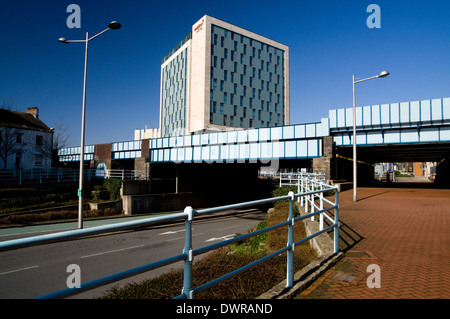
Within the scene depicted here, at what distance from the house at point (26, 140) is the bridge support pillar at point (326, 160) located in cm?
4244

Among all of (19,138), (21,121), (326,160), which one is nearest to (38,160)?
(19,138)

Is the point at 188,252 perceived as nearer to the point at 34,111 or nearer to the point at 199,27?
the point at 34,111

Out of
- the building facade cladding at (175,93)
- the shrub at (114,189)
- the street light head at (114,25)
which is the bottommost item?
the shrub at (114,189)

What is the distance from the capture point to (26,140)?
153ft

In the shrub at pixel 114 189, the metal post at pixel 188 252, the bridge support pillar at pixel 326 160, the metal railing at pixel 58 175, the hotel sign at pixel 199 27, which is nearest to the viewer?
the metal post at pixel 188 252

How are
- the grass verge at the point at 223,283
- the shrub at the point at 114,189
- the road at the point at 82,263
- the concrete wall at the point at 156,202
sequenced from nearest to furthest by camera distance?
1. the grass verge at the point at 223,283
2. the road at the point at 82,263
3. the concrete wall at the point at 156,202
4. the shrub at the point at 114,189

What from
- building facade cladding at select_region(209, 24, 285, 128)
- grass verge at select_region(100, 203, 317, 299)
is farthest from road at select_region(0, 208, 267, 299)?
building facade cladding at select_region(209, 24, 285, 128)

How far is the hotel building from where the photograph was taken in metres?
64.9

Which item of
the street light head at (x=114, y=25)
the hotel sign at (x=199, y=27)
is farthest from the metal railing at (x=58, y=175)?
the hotel sign at (x=199, y=27)

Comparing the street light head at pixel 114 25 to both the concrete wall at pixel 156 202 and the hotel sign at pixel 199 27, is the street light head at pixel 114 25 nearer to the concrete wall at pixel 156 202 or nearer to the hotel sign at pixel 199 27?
the concrete wall at pixel 156 202

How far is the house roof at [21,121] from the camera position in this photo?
44625 mm

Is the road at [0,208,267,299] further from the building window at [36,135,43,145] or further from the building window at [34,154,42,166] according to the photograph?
the building window at [36,135,43,145]

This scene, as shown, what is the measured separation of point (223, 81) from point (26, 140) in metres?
41.3
